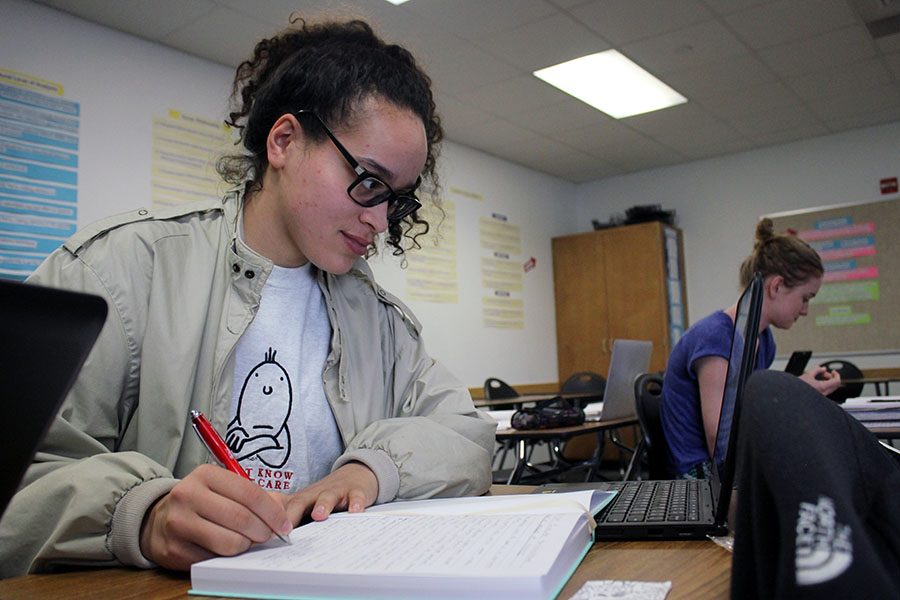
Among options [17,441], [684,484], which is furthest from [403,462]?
[17,441]

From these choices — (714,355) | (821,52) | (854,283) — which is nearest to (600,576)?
(714,355)

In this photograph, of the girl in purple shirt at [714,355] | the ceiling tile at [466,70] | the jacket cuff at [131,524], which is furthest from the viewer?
the ceiling tile at [466,70]

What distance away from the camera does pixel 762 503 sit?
0.39 meters

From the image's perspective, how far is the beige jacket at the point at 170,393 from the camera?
69 cm

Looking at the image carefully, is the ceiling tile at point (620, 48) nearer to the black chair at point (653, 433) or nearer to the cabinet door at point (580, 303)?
the cabinet door at point (580, 303)

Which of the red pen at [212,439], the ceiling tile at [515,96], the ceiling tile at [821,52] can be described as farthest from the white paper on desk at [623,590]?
the ceiling tile at [821,52]

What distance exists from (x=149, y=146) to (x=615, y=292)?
13.3 feet

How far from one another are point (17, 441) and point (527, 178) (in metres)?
6.32

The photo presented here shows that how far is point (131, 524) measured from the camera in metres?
0.66

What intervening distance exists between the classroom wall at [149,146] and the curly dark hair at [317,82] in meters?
0.88

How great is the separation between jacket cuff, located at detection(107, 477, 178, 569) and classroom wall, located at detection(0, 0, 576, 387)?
1.46 meters

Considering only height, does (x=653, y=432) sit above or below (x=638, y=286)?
below

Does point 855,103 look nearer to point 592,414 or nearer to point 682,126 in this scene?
point 682,126

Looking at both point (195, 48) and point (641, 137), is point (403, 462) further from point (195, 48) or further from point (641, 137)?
point (641, 137)
